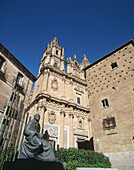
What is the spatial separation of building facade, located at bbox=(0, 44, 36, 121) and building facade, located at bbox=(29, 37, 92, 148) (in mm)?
3098

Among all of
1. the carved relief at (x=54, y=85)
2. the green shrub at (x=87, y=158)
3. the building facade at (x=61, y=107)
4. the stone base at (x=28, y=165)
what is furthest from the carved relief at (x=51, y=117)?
the stone base at (x=28, y=165)

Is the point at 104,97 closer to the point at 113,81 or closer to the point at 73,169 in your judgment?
the point at 113,81

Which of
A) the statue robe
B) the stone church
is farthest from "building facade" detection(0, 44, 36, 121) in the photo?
the statue robe

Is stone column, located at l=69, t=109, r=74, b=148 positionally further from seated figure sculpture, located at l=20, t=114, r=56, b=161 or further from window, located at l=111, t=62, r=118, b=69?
seated figure sculpture, located at l=20, t=114, r=56, b=161

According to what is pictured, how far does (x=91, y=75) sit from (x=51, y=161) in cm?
1225

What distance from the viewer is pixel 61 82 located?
874 inches

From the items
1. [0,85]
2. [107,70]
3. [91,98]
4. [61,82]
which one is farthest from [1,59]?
[107,70]

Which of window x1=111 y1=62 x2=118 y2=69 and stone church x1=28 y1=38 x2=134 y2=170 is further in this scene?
window x1=111 y1=62 x2=118 y2=69

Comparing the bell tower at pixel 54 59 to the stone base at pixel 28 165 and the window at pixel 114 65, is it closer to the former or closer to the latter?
the window at pixel 114 65

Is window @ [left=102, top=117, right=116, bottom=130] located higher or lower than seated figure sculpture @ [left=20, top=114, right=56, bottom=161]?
higher

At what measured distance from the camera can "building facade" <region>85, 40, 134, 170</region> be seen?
9.33 metres

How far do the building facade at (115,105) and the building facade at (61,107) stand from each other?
6738mm

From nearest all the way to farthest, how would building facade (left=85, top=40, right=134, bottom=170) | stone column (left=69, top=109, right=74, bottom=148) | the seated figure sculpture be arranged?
1. the seated figure sculpture
2. building facade (left=85, top=40, right=134, bottom=170)
3. stone column (left=69, top=109, right=74, bottom=148)

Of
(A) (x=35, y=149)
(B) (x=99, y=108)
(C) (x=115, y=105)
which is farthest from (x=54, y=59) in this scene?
(A) (x=35, y=149)
